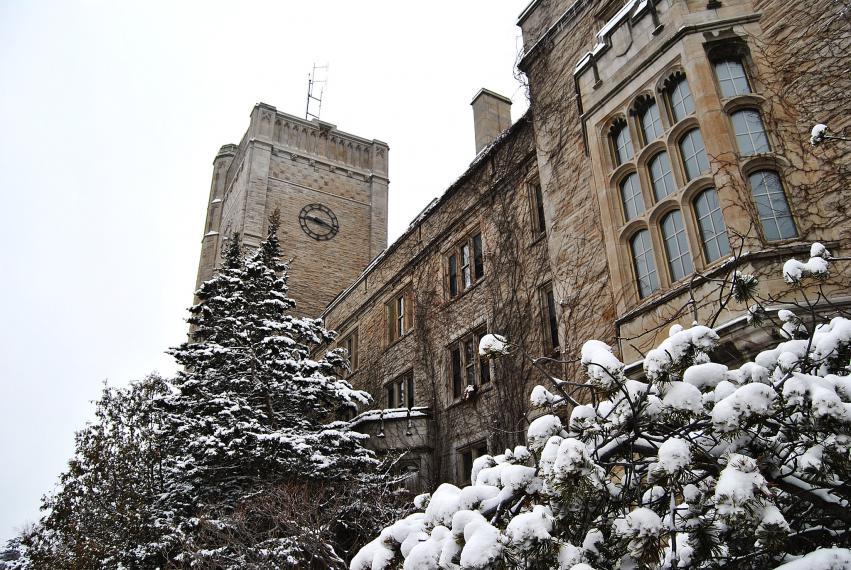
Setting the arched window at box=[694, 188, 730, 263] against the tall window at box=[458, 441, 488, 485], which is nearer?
the arched window at box=[694, 188, 730, 263]

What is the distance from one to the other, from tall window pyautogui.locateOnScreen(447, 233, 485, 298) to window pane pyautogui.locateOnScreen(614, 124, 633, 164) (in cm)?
563

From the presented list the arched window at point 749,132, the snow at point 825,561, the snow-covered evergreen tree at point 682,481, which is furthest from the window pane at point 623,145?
the snow at point 825,561

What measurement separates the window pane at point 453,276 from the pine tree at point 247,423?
11.3 ft

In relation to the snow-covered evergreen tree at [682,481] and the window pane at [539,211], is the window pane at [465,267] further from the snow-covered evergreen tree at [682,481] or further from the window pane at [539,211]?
the snow-covered evergreen tree at [682,481]

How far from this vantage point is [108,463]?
64.7 feet

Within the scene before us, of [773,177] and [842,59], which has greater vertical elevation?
[842,59]

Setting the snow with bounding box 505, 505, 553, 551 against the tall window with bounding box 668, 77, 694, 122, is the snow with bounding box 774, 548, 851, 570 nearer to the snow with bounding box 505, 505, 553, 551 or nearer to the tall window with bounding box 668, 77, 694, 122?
the snow with bounding box 505, 505, 553, 551

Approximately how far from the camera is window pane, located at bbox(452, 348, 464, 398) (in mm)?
16375

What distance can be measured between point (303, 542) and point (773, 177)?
27.0ft

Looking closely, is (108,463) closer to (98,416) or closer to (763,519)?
(98,416)

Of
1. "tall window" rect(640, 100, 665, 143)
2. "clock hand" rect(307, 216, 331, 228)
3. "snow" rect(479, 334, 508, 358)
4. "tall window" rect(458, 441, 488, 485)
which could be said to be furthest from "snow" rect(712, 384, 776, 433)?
"clock hand" rect(307, 216, 331, 228)

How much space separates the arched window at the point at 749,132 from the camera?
9062mm

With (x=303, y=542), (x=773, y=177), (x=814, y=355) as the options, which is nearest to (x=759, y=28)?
(x=773, y=177)

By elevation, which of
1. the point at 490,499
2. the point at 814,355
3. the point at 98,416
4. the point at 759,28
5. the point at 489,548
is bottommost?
the point at 489,548
